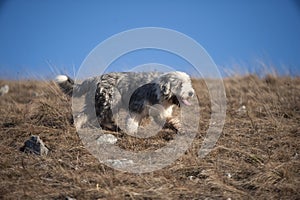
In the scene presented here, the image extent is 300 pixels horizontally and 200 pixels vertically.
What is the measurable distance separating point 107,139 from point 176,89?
1.38 metres

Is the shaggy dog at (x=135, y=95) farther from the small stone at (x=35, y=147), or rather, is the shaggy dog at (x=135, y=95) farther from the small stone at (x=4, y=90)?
the small stone at (x=4, y=90)

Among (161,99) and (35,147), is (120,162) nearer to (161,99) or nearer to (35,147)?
(35,147)

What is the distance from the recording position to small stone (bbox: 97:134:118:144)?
204 inches

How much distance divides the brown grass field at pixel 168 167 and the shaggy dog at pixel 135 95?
493 mm

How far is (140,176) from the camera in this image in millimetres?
3979

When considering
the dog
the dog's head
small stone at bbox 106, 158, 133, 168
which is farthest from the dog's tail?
small stone at bbox 106, 158, 133, 168

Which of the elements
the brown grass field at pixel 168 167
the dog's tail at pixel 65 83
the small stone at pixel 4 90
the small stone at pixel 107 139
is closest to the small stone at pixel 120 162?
the brown grass field at pixel 168 167

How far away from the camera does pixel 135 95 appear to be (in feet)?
20.0

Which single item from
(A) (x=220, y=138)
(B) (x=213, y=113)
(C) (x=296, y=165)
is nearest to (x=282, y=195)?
(C) (x=296, y=165)

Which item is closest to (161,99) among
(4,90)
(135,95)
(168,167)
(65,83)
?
(135,95)

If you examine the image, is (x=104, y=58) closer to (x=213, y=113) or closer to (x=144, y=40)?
(x=144, y=40)

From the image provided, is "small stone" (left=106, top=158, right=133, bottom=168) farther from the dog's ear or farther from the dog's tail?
the dog's tail

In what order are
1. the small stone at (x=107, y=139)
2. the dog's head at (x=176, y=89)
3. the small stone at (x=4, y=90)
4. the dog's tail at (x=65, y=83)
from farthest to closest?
the small stone at (x=4, y=90) < the dog's tail at (x=65, y=83) < the dog's head at (x=176, y=89) < the small stone at (x=107, y=139)

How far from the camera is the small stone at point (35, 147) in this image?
4652 mm
